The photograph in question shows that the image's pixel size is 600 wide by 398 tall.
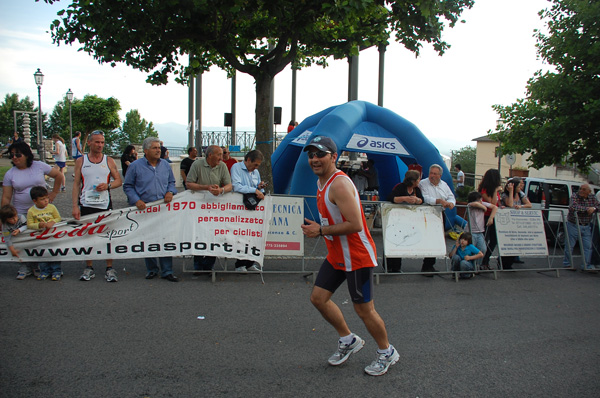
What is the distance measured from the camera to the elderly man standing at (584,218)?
9398 mm

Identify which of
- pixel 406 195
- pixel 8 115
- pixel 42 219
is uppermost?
→ pixel 8 115

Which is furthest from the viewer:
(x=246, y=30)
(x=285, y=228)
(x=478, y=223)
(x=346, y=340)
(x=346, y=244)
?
(x=246, y=30)

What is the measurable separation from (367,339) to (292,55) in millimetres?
9115

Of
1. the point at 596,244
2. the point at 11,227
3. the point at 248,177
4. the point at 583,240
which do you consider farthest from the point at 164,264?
the point at 596,244

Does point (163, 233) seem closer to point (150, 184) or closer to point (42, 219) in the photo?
point (150, 184)

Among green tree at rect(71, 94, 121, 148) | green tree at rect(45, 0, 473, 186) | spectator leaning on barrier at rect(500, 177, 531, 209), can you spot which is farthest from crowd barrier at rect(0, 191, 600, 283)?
green tree at rect(71, 94, 121, 148)

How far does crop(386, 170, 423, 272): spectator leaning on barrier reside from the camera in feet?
26.4

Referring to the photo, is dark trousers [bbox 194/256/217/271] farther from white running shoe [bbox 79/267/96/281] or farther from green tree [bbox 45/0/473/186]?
green tree [bbox 45/0/473/186]

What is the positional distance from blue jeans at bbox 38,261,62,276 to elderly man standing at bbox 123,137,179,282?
1.19 m

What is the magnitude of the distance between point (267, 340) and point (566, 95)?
41.6 ft

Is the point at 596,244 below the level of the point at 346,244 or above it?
below

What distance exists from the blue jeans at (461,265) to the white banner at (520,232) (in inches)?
29.2

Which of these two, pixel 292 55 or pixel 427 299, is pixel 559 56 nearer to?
pixel 292 55

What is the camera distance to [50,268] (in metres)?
6.98
